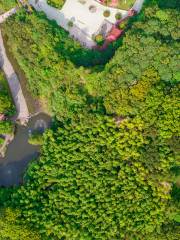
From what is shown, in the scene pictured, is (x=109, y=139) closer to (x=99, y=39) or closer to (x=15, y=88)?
(x=99, y=39)

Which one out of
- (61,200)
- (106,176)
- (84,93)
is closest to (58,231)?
(61,200)

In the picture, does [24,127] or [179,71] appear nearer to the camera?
[179,71]

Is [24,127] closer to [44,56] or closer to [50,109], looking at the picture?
[50,109]

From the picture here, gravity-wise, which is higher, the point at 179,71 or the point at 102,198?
the point at 179,71

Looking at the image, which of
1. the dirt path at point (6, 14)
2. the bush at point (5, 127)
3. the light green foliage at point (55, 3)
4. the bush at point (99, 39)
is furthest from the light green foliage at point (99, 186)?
the dirt path at point (6, 14)

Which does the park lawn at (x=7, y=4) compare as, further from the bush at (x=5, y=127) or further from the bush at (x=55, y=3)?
the bush at (x=5, y=127)

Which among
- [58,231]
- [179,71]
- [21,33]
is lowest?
[58,231]

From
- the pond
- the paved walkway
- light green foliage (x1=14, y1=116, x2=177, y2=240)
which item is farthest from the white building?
light green foliage (x1=14, y1=116, x2=177, y2=240)
